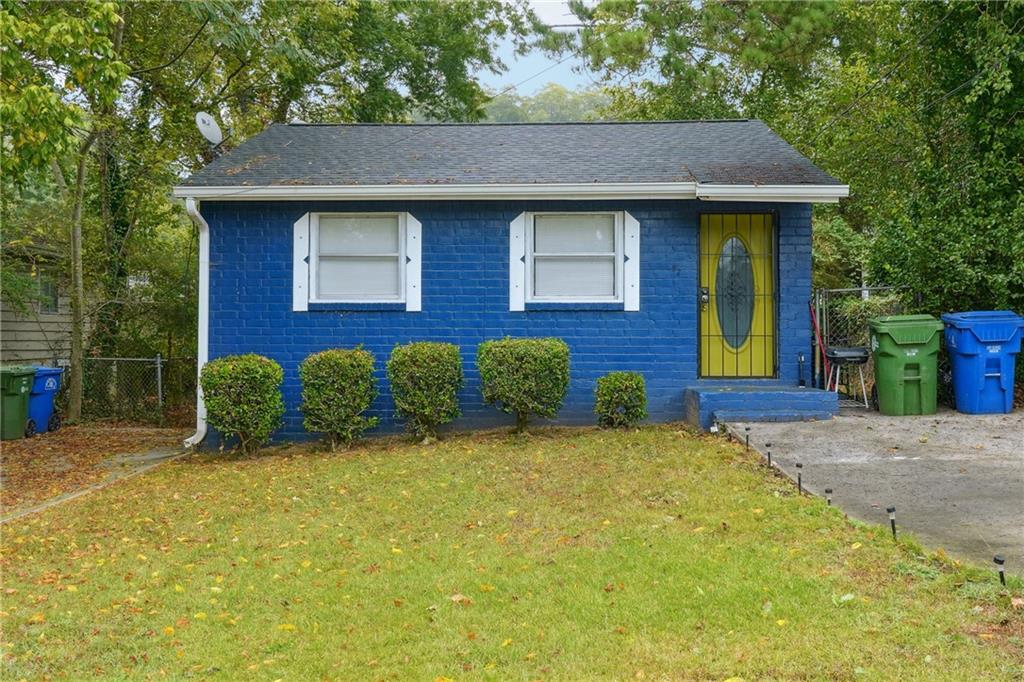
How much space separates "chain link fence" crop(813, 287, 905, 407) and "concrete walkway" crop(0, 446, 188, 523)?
298 inches

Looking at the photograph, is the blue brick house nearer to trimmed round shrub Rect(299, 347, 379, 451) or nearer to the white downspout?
the white downspout

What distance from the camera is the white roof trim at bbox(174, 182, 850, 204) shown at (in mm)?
8203

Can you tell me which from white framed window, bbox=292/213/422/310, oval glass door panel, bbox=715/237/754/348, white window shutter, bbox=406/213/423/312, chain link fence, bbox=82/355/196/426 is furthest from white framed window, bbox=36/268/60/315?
oval glass door panel, bbox=715/237/754/348

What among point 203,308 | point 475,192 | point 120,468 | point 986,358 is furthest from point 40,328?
point 986,358

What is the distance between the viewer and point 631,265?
8.58 meters

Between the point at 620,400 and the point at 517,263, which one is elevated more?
the point at 517,263

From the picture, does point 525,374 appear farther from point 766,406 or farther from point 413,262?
point 766,406

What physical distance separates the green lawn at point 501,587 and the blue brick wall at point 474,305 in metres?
2.47

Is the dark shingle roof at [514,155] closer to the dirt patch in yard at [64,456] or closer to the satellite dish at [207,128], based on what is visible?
the satellite dish at [207,128]

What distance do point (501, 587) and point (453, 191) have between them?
18.0ft

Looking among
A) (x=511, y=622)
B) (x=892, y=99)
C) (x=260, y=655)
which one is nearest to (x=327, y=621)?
(x=260, y=655)

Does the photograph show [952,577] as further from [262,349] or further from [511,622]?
[262,349]

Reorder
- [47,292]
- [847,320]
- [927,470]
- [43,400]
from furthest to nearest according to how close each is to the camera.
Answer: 1. [47,292]
2. [847,320]
3. [43,400]
4. [927,470]

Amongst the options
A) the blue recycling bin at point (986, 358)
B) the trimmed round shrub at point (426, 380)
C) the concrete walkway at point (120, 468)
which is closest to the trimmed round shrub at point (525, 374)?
the trimmed round shrub at point (426, 380)
